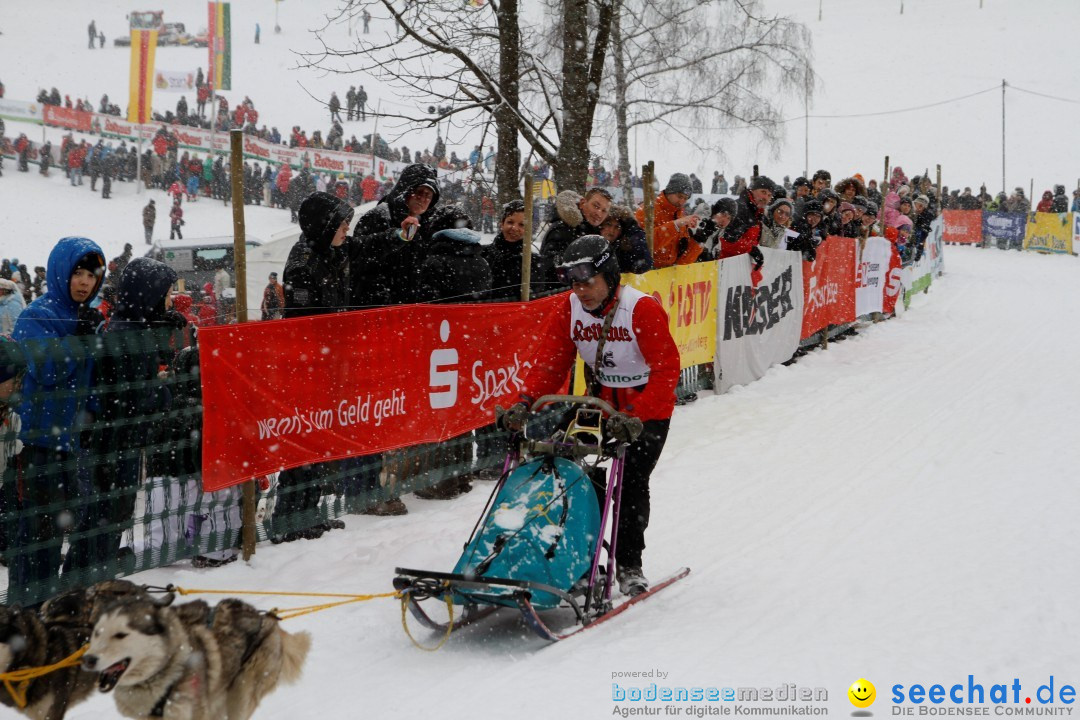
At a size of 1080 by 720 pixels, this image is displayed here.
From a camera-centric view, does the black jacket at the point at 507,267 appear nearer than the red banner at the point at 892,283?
Yes

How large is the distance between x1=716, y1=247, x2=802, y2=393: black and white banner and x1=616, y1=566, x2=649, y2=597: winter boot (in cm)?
586

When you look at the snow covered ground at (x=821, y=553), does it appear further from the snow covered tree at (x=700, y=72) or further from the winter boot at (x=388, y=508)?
the snow covered tree at (x=700, y=72)

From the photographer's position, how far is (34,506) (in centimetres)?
480

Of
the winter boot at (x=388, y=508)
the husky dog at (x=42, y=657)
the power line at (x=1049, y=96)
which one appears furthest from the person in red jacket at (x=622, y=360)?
the power line at (x=1049, y=96)

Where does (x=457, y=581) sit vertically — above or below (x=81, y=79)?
below

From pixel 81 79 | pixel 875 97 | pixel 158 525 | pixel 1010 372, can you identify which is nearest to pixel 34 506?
pixel 158 525

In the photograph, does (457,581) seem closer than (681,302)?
Yes

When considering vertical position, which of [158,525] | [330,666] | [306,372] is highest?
[306,372]

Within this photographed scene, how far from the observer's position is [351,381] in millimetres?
6359

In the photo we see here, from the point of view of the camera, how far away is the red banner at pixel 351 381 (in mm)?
5590

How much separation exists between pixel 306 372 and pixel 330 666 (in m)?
2.05

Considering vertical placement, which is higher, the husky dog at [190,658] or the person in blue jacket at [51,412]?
the person in blue jacket at [51,412]

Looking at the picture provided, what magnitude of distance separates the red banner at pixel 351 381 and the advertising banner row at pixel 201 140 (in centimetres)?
2250

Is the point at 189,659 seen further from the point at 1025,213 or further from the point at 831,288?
the point at 1025,213
